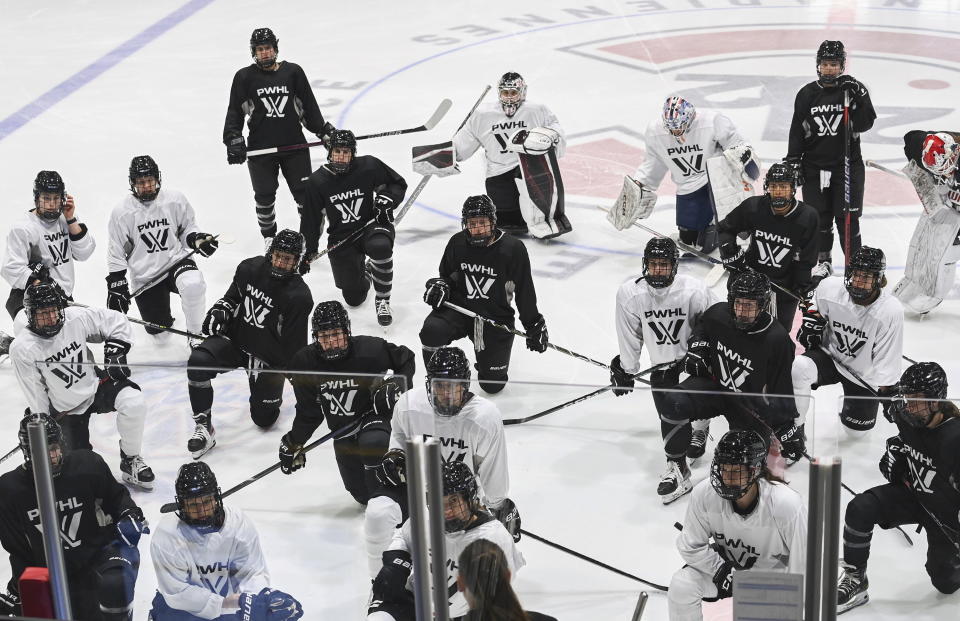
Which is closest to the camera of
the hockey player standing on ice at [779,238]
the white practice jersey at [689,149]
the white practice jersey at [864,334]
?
the white practice jersey at [864,334]

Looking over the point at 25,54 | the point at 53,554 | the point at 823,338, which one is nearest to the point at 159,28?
the point at 25,54

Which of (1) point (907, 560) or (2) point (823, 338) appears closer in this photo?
(1) point (907, 560)

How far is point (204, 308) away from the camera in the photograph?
20.2 ft

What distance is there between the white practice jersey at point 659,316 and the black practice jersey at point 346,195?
1752 mm

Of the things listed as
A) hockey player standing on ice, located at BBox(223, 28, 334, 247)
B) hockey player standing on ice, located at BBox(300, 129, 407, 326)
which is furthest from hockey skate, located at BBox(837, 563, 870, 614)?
hockey player standing on ice, located at BBox(223, 28, 334, 247)

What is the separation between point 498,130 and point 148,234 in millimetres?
2137

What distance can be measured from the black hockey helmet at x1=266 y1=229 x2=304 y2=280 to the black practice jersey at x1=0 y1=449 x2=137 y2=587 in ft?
6.22

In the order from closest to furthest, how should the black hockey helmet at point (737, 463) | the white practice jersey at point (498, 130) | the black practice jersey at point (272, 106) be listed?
the black hockey helmet at point (737, 463) → the black practice jersey at point (272, 106) → the white practice jersey at point (498, 130)

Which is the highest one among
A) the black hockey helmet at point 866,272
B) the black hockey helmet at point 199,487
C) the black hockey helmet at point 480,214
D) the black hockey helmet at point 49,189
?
the black hockey helmet at point 49,189

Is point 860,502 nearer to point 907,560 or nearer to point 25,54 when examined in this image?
point 907,560

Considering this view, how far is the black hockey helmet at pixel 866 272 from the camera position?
4.92 metres

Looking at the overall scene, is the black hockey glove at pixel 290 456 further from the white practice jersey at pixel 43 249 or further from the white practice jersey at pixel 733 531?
the white practice jersey at pixel 43 249

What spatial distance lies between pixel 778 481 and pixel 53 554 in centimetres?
181

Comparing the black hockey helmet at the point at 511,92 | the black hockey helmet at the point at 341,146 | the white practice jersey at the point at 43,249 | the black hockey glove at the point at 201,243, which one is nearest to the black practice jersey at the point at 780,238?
the black hockey helmet at the point at 511,92
